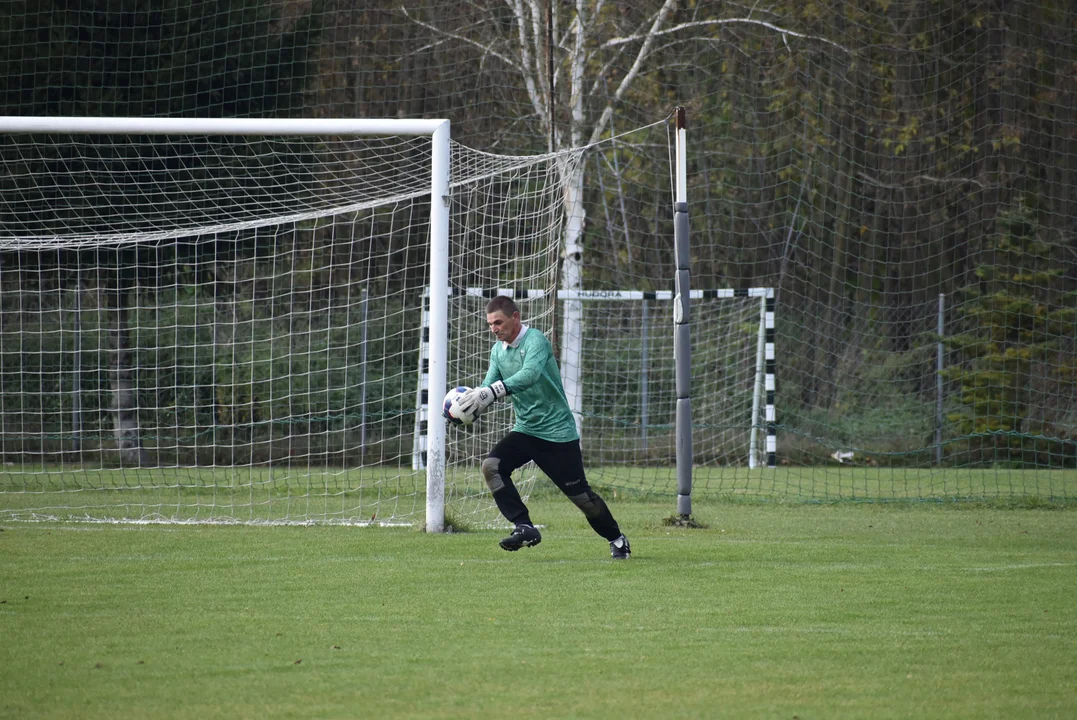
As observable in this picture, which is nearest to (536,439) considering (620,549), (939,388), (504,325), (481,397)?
(481,397)

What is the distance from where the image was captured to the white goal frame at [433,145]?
998 centimetres

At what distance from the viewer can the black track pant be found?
8.41 m

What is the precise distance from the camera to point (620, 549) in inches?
333

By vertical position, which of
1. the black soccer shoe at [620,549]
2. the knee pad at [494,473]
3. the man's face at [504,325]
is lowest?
the black soccer shoe at [620,549]

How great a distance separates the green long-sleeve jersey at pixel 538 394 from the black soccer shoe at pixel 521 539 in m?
0.65

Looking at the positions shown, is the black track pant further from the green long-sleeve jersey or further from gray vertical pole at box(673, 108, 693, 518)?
gray vertical pole at box(673, 108, 693, 518)

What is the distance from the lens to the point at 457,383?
39.1 feet

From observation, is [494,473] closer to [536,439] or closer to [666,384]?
[536,439]

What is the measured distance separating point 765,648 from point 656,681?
2.79 feet

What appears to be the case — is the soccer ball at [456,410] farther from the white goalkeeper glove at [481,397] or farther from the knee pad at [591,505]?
the knee pad at [591,505]

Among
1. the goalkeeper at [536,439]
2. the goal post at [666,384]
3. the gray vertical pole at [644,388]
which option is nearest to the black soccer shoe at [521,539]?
the goalkeeper at [536,439]

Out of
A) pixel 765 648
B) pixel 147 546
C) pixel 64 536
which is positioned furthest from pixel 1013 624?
pixel 64 536

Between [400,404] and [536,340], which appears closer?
[536,340]

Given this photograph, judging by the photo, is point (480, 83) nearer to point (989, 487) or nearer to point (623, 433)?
point (623, 433)
